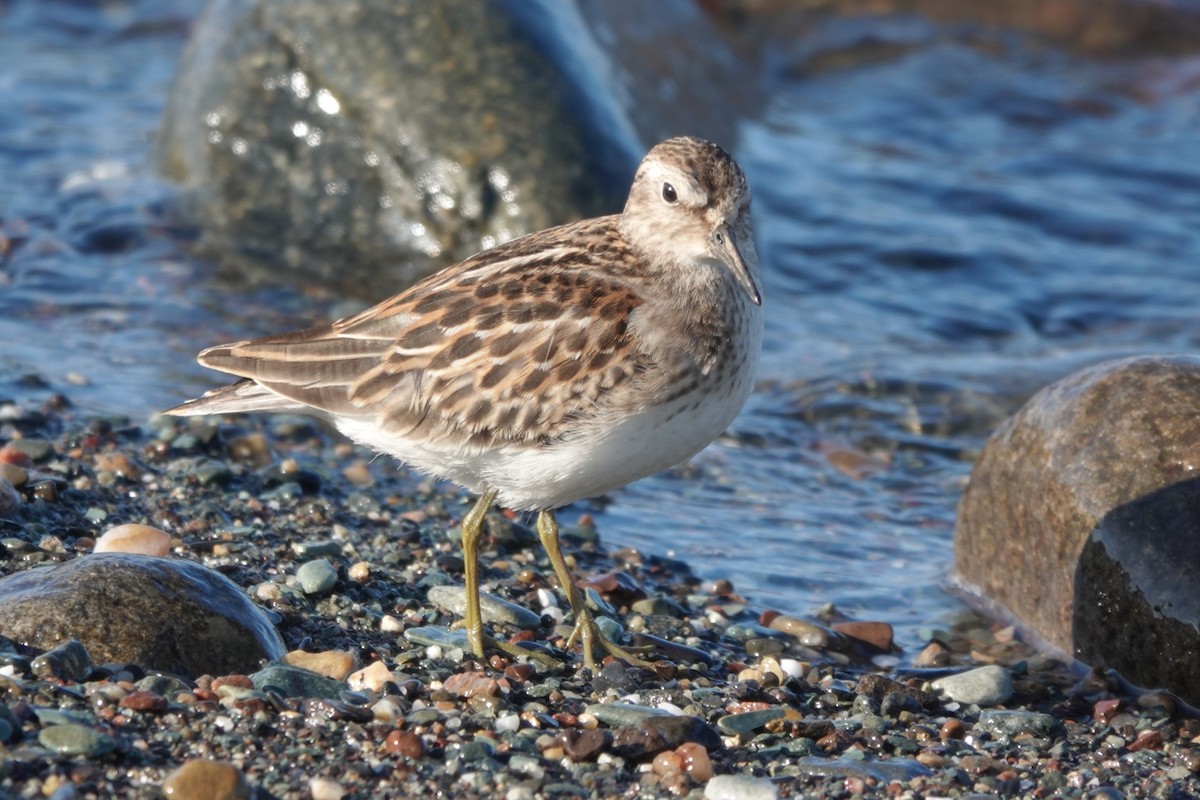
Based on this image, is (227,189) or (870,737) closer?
(870,737)

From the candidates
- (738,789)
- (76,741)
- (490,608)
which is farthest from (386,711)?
(490,608)

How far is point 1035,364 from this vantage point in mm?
10406

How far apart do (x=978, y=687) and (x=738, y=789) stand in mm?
1730

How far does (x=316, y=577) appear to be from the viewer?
635 cm

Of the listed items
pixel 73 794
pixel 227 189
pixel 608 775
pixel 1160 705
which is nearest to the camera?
pixel 73 794

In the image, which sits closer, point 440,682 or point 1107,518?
point 440,682

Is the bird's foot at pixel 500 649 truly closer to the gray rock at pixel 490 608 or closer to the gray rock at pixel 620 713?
the gray rock at pixel 490 608

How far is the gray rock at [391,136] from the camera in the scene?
36.1ft

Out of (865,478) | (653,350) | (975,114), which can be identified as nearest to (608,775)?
(653,350)

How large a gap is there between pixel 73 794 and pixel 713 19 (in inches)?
612

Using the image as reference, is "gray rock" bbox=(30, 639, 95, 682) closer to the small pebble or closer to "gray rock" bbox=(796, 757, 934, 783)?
the small pebble

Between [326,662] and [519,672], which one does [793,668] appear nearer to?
[519,672]

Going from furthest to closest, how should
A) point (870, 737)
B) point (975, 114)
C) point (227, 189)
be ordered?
1. point (975, 114)
2. point (227, 189)
3. point (870, 737)

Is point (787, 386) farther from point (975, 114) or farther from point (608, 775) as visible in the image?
point (975, 114)
